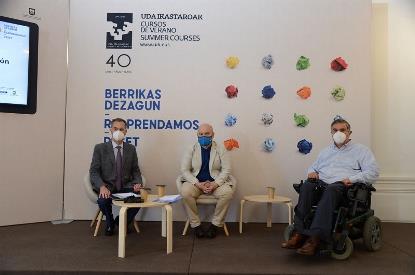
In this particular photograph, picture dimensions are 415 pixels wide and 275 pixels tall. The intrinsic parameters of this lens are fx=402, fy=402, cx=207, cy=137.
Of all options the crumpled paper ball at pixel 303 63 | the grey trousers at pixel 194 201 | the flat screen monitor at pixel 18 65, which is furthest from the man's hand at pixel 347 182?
the flat screen monitor at pixel 18 65

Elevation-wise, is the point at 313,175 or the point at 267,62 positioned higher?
the point at 267,62

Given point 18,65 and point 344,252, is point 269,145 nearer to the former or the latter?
point 344,252

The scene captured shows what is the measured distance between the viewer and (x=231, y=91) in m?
5.27

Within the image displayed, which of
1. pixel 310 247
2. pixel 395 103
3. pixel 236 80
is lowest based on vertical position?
pixel 310 247

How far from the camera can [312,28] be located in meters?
5.28

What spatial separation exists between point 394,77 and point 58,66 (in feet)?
14.7

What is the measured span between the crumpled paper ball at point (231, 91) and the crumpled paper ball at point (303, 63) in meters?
0.87

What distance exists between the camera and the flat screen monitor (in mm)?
4629

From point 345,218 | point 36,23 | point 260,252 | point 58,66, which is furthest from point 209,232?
point 36,23

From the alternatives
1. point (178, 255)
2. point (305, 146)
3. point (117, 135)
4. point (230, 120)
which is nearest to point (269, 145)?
point (305, 146)

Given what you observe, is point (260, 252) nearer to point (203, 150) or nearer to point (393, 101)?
point (203, 150)

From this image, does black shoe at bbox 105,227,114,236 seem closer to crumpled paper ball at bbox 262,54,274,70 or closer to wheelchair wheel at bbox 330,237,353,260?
wheelchair wheel at bbox 330,237,353,260

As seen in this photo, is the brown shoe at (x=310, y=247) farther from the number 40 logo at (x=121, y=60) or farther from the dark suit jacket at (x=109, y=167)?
the number 40 logo at (x=121, y=60)

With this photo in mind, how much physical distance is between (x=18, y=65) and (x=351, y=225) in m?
4.07
